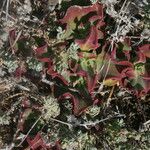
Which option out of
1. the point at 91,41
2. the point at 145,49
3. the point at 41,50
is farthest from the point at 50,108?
the point at 145,49

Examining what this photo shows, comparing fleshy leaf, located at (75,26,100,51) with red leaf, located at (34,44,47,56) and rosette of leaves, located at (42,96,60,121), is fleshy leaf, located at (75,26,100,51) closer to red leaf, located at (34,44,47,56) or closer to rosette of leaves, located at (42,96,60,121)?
red leaf, located at (34,44,47,56)

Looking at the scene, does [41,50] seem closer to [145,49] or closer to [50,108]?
[50,108]

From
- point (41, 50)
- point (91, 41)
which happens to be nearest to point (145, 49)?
point (91, 41)

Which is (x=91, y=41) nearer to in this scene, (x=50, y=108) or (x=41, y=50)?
(x=41, y=50)

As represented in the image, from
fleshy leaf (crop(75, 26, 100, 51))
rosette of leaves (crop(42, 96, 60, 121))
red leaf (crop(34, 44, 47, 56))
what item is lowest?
rosette of leaves (crop(42, 96, 60, 121))

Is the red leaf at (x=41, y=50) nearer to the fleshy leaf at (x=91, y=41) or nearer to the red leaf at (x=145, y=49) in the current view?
the fleshy leaf at (x=91, y=41)

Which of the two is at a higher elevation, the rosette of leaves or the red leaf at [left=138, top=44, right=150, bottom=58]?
the red leaf at [left=138, top=44, right=150, bottom=58]

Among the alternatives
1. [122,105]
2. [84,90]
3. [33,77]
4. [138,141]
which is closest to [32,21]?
[33,77]

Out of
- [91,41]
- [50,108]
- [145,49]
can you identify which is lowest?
[50,108]

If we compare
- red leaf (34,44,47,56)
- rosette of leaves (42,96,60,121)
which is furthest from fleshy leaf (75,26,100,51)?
rosette of leaves (42,96,60,121)

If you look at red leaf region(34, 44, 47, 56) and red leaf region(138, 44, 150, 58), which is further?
red leaf region(34, 44, 47, 56)

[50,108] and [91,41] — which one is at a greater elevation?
[91,41]

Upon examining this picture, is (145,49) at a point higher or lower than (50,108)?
higher

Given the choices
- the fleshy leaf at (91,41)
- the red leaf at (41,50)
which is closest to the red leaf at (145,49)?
the fleshy leaf at (91,41)
